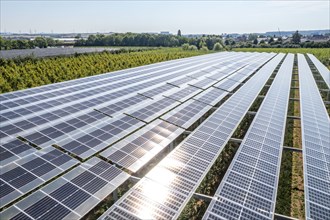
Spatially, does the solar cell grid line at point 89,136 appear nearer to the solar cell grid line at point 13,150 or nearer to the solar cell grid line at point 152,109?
the solar cell grid line at point 13,150

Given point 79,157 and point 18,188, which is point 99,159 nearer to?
point 79,157

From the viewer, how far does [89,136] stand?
51.9ft

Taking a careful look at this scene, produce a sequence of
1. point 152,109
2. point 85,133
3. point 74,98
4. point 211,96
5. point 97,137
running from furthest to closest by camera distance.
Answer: point 211,96
point 74,98
point 152,109
point 85,133
point 97,137

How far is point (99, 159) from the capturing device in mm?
13305

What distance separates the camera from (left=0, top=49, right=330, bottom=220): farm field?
1016 centimetres

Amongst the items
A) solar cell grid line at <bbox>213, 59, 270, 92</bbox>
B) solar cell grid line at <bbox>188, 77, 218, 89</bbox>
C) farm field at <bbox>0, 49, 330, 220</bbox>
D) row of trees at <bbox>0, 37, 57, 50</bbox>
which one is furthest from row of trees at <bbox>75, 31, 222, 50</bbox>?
farm field at <bbox>0, 49, 330, 220</bbox>

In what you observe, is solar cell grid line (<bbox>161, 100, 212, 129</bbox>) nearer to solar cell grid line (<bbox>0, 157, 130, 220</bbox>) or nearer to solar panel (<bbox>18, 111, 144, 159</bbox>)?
solar panel (<bbox>18, 111, 144, 159</bbox>)

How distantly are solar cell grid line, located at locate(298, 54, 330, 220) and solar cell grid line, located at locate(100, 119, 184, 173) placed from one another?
23.5ft

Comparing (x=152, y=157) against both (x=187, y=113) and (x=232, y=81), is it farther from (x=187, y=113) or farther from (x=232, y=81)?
(x=232, y=81)

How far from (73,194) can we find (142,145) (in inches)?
205

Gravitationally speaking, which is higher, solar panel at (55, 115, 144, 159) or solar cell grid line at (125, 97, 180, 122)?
solar cell grid line at (125, 97, 180, 122)

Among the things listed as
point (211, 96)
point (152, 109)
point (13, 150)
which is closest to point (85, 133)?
point (13, 150)

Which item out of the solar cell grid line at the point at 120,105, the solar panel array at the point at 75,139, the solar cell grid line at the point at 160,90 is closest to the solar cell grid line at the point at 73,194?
the solar panel array at the point at 75,139

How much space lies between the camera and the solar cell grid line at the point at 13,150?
12891mm
